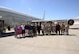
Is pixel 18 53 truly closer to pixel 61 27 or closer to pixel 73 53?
pixel 73 53

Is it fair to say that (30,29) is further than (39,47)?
Yes

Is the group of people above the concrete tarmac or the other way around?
above

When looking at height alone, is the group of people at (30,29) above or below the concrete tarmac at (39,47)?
above

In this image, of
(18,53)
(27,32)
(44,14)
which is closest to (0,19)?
(27,32)

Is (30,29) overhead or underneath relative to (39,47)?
overhead

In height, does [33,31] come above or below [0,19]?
below

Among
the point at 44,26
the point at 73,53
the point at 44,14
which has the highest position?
the point at 44,14

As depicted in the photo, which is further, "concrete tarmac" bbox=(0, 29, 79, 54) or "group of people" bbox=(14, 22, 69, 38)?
"group of people" bbox=(14, 22, 69, 38)

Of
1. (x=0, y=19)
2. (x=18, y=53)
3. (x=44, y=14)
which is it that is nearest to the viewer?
(x=18, y=53)

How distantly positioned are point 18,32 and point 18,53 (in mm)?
7923

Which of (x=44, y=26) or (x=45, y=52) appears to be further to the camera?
(x=44, y=26)

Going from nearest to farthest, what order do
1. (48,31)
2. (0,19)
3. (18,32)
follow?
(18,32) < (48,31) < (0,19)

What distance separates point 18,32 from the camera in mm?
14648

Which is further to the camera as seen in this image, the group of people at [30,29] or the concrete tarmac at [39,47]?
the group of people at [30,29]
